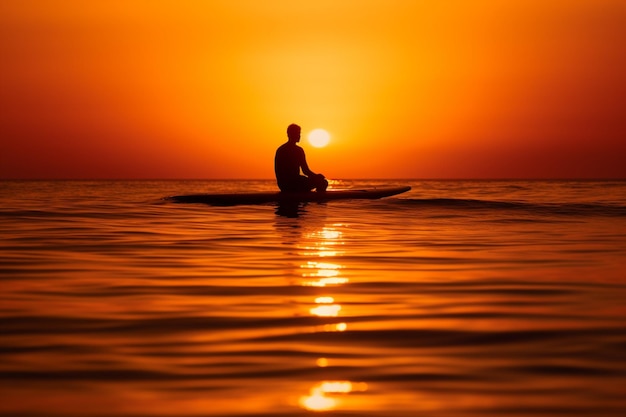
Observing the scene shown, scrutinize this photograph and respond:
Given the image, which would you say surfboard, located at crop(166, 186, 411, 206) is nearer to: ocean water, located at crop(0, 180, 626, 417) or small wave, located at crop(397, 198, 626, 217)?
small wave, located at crop(397, 198, 626, 217)

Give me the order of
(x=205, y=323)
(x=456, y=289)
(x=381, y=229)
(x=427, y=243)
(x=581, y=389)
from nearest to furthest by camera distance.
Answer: (x=581, y=389)
(x=205, y=323)
(x=456, y=289)
(x=427, y=243)
(x=381, y=229)

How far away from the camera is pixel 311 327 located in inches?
200

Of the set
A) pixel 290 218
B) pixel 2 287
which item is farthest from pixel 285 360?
pixel 290 218

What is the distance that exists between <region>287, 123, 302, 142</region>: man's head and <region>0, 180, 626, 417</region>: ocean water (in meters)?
7.42

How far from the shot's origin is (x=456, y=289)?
261 inches

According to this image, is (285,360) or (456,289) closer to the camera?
(285,360)

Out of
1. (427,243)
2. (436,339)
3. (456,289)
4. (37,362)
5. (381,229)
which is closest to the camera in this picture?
(37,362)

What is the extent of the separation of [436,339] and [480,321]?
67cm

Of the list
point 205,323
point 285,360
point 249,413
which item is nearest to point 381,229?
point 205,323

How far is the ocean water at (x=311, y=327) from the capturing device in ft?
11.7

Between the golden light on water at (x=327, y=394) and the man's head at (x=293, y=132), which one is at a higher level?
the man's head at (x=293, y=132)

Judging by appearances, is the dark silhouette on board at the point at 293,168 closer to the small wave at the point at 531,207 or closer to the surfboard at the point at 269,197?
the surfboard at the point at 269,197

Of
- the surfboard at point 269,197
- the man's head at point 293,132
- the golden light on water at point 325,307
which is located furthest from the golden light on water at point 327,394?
the man's head at point 293,132

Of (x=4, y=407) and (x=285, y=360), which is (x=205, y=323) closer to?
(x=285, y=360)
